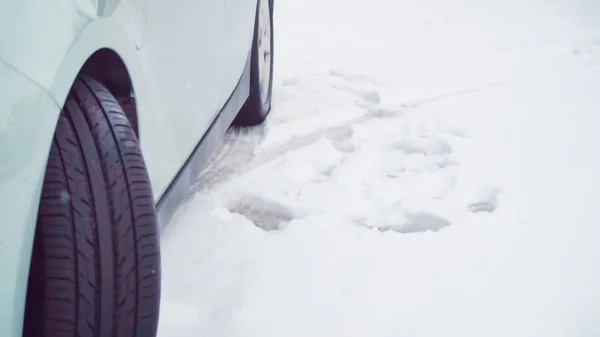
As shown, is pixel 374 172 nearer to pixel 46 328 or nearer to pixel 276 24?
pixel 46 328

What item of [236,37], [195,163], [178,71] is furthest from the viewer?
[236,37]

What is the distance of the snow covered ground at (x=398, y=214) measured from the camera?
1.71 m

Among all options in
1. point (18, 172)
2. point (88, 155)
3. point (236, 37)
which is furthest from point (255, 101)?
point (18, 172)

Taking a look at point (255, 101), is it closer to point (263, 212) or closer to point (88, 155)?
point (263, 212)

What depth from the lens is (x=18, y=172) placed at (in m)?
0.87

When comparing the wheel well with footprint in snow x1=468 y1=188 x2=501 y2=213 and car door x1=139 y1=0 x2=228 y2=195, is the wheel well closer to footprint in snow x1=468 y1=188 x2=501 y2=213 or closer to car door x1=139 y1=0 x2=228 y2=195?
car door x1=139 y1=0 x2=228 y2=195

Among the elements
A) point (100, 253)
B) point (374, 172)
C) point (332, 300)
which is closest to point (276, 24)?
point (374, 172)

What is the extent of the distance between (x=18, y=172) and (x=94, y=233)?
22 cm

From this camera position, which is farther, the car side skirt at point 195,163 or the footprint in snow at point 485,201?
the footprint in snow at point 485,201

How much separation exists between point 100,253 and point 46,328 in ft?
0.48

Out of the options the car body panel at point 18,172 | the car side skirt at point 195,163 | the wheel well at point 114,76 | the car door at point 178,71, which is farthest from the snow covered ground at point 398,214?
the car body panel at point 18,172

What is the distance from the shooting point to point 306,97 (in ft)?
12.1

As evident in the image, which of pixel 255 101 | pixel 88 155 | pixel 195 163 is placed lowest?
pixel 255 101

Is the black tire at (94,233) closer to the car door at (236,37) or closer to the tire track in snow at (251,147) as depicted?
the car door at (236,37)
